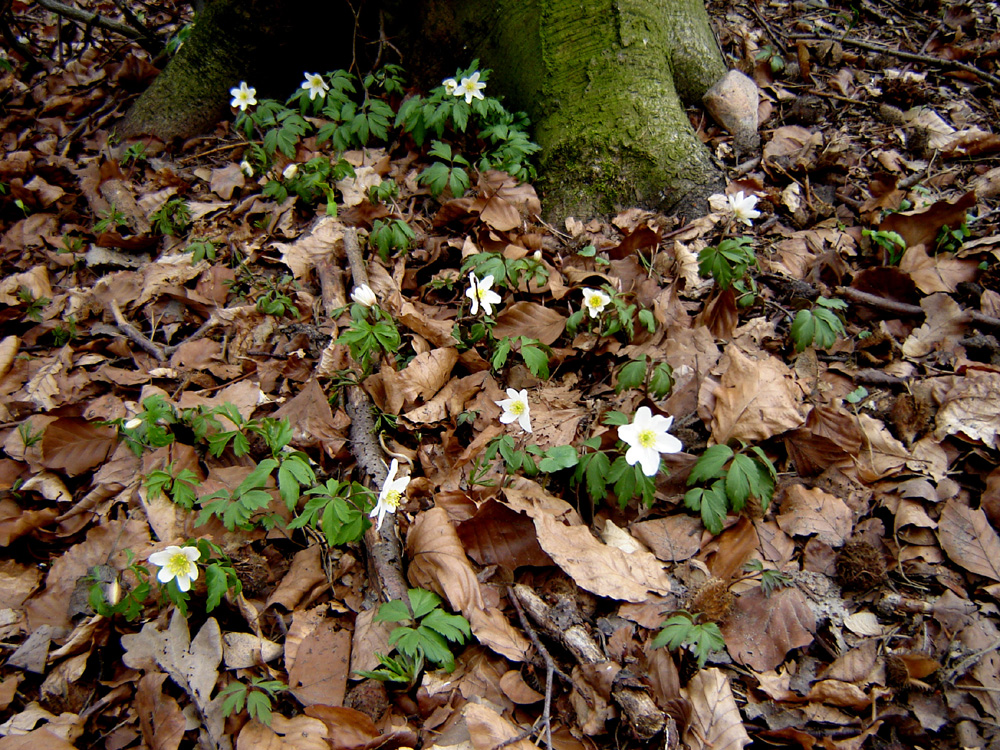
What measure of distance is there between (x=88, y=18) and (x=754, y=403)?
631 cm

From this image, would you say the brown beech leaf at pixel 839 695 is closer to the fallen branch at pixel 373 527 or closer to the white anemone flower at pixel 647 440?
the white anemone flower at pixel 647 440

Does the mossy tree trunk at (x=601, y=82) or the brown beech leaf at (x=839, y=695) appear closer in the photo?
the brown beech leaf at (x=839, y=695)

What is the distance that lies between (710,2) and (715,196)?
221 cm

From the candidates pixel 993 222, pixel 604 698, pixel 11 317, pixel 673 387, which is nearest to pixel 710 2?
pixel 993 222

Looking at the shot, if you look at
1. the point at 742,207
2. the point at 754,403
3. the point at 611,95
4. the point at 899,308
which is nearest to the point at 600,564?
the point at 754,403

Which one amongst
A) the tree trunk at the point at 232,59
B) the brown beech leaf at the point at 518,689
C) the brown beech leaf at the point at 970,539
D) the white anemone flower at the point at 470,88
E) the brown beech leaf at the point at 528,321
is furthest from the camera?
the tree trunk at the point at 232,59

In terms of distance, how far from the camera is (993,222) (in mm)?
2754

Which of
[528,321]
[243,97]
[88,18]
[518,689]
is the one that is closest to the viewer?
[518,689]

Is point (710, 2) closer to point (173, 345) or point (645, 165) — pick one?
point (645, 165)

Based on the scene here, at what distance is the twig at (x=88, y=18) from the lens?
4.75m

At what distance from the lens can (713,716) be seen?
1.60 metres

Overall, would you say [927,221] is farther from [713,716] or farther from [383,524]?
[383,524]

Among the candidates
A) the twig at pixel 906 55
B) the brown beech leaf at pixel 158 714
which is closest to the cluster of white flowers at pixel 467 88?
the twig at pixel 906 55

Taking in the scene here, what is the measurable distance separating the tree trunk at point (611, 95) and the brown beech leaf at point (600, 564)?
1.88 m
